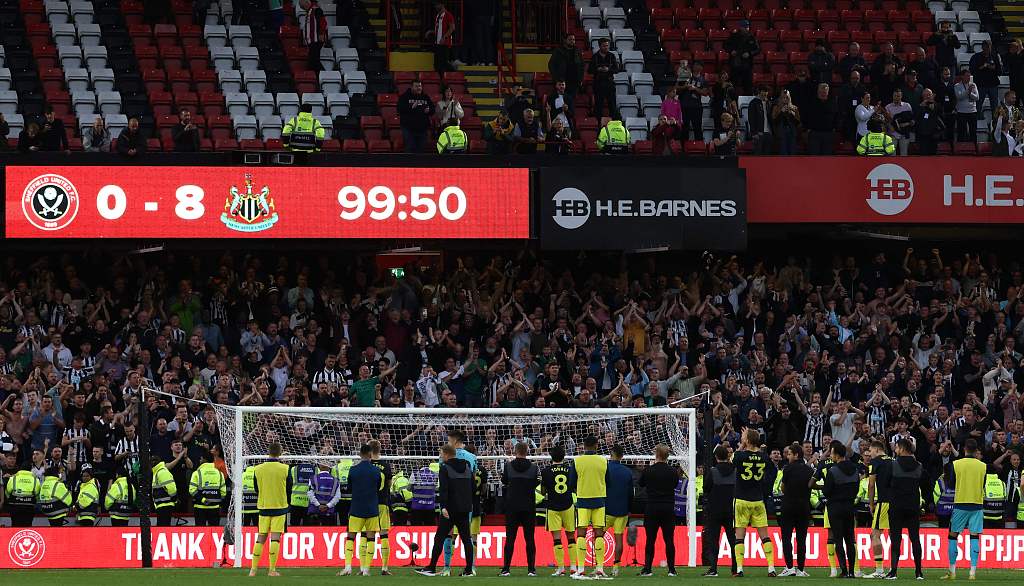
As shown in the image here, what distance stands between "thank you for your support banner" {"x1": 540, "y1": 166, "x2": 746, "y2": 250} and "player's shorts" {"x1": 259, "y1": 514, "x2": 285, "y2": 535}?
7686 mm

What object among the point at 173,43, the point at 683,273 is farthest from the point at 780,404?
the point at 173,43

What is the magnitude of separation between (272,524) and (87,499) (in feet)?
12.5

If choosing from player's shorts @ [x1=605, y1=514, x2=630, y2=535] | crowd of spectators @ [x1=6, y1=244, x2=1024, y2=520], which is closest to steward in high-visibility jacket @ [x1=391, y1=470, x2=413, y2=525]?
crowd of spectators @ [x1=6, y1=244, x2=1024, y2=520]

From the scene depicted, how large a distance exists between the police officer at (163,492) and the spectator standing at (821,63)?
12693mm

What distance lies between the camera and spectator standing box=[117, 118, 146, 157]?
24.6 meters

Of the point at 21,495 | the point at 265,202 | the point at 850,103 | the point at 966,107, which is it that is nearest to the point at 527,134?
the point at 265,202

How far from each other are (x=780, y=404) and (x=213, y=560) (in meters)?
8.25

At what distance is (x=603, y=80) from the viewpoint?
90.4 ft

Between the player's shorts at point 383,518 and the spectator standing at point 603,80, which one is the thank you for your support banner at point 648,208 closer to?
the spectator standing at point 603,80

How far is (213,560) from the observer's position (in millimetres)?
21375

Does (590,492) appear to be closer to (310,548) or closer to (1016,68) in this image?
(310,548)

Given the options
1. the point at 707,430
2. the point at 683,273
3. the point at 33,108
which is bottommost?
the point at 707,430

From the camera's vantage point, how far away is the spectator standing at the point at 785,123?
86.5 feet

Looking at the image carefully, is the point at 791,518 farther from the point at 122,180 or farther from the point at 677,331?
the point at 122,180
